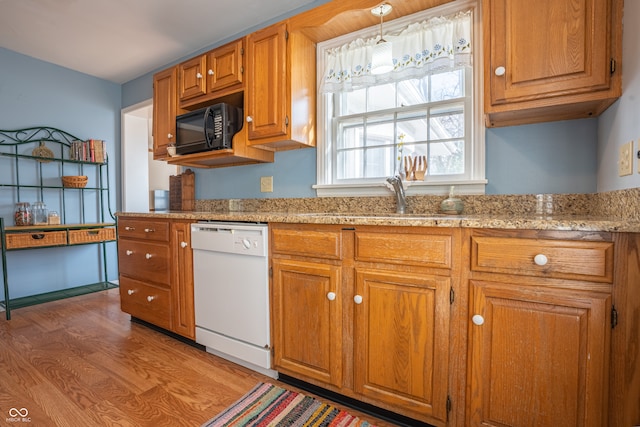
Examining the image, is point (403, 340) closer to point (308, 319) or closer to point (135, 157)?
point (308, 319)

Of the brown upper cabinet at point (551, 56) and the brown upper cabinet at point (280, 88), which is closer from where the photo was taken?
the brown upper cabinet at point (551, 56)

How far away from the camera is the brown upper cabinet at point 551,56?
1175mm

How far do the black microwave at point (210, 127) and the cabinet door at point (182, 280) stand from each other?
623 mm

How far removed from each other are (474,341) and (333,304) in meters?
0.59

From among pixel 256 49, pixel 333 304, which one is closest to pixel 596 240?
pixel 333 304

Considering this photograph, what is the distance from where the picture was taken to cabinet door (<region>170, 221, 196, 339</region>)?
2018mm

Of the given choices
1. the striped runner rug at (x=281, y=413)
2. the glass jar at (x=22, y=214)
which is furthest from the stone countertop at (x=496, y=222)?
the glass jar at (x=22, y=214)

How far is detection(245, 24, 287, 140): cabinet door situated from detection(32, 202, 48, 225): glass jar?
2.52 m

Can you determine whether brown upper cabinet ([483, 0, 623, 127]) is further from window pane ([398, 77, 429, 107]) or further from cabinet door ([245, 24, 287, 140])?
cabinet door ([245, 24, 287, 140])

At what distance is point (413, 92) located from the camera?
6.57 ft

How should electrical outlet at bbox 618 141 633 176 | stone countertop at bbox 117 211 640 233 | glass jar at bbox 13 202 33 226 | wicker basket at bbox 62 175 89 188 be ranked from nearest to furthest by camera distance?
stone countertop at bbox 117 211 640 233
electrical outlet at bbox 618 141 633 176
glass jar at bbox 13 202 33 226
wicker basket at bbox 62 175 89 188

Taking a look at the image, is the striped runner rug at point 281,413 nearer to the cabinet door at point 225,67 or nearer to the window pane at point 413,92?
the window pane at point 413,92

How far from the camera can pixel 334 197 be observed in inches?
85.5
